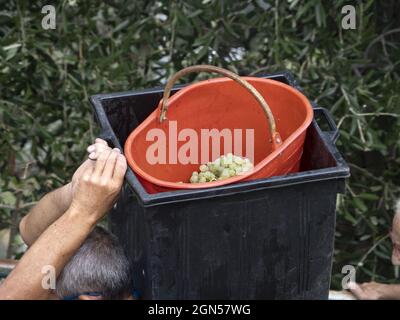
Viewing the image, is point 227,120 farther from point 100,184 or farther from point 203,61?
point 203,61

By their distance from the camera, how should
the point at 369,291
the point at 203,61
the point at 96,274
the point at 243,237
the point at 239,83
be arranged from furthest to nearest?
the point at 203,61 < the point at 369,291 < the point at 96,274 < the point at 239,83 < the point at 243,237

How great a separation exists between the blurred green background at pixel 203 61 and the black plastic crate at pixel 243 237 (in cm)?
106

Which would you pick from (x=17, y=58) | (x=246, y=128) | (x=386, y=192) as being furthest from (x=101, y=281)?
(x=386, y=192)

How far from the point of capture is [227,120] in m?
2.27

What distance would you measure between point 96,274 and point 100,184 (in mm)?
290

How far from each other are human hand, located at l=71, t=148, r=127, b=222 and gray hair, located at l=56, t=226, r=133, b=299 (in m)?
0.19

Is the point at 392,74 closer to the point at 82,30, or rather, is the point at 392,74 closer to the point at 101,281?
the point at 82,30

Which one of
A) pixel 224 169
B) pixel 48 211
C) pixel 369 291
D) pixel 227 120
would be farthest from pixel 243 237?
pixel 369 291

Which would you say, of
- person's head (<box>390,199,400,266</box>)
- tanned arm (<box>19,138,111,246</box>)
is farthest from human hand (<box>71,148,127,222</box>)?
person's head (<box>390,199,400,266</box>)

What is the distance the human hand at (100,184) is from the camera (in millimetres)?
1902

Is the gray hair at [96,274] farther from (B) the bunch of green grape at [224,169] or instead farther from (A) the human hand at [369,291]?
(A) the human hand at [369,291]

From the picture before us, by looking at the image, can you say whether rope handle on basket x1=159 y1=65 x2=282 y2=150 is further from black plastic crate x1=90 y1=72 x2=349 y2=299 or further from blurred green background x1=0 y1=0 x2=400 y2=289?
blurred green background x1=0 y1=0 x2=400 y2=289

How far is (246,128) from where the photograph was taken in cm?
229

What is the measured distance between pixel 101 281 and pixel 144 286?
17cm
